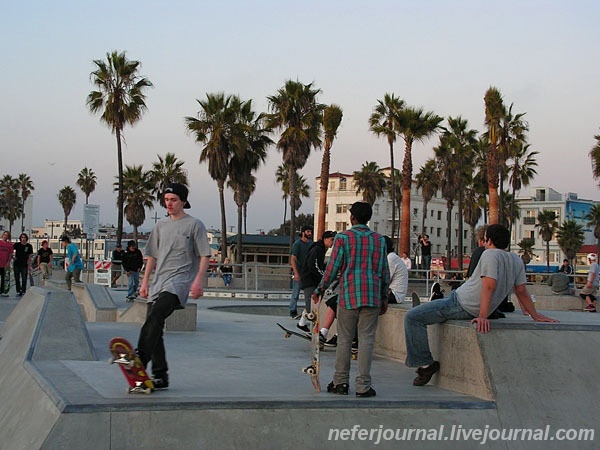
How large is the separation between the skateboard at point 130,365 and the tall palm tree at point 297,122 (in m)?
42.1

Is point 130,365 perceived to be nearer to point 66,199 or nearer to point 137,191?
point 137,191

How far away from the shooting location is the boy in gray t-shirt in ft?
20.5

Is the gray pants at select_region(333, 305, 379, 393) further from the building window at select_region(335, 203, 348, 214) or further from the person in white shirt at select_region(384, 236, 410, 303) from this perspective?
the building window at select_region(335, 203, 348, 214)

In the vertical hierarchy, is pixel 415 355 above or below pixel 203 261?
below

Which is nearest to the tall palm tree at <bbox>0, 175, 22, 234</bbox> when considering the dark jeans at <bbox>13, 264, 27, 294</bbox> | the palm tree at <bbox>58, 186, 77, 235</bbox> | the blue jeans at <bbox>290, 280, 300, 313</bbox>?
the palm tree at <bbox>58, 186, 77, 235</bbox>

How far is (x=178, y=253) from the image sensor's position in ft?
21.0

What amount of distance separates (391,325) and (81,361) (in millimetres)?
3660

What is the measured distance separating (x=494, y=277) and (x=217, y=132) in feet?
144

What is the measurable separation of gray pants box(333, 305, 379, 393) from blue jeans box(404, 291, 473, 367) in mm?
639

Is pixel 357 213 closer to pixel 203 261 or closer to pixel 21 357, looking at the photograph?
pixel 203 261

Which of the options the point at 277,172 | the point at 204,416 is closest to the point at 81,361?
the point at 204,416

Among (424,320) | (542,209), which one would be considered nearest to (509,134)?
(424,320)

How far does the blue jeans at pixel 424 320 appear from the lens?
6.96 meters

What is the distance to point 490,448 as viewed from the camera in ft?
19.7
